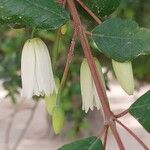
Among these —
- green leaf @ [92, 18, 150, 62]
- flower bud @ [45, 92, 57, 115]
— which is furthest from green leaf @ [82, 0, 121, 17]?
flower bud @ [45, 92, 57, 115]

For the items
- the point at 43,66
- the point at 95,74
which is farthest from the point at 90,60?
the point at 43,66

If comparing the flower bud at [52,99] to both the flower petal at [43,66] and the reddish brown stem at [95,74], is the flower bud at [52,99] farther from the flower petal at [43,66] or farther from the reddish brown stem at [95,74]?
the reddish brown stem at [95,74]

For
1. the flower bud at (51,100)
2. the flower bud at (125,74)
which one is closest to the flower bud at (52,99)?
the flower bud at (51,100)

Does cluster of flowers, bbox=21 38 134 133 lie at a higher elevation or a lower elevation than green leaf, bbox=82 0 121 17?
lower

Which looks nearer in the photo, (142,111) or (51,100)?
(142,111)

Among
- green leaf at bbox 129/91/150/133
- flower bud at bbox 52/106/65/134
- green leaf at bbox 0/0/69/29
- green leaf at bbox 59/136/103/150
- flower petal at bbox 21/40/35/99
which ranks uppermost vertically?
green leaf at bbox 0/0/69/29

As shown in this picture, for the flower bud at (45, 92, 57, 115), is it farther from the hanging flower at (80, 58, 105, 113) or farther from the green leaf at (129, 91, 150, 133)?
the green leaf at (129, 91, 150, 133)

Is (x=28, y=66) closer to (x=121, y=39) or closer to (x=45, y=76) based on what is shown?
→ (x=45, y=76)
